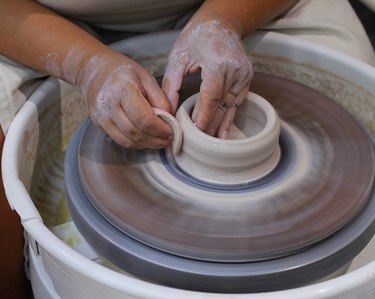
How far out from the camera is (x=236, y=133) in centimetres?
105

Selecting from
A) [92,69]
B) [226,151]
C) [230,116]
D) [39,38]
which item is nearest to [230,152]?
[226,151]

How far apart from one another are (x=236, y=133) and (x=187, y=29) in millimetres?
233

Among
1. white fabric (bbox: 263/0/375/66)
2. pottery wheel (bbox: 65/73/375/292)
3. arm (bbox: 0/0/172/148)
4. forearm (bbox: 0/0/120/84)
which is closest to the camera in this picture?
pottery wheel (bbox: 65/73/375/292)

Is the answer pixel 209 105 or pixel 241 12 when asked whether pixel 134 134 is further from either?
pixel 241 12

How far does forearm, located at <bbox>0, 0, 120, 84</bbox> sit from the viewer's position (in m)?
1.07

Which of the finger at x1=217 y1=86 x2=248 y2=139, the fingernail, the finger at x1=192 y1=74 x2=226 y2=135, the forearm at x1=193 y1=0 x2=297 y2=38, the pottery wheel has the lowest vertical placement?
the pottery wheel

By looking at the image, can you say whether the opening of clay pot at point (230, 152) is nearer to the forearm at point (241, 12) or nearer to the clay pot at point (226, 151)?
the clay pot at point (226, 151)

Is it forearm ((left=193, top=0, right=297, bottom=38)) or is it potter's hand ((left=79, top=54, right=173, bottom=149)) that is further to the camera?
forearm ((left=193, top=0, right=297, bottom=38))

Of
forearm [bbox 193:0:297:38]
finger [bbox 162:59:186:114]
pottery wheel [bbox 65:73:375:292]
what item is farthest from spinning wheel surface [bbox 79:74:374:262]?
forearm [bbox 193:0:297:38]

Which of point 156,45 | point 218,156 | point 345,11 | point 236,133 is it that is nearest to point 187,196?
point 218,156

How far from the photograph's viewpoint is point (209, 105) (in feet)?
3.11

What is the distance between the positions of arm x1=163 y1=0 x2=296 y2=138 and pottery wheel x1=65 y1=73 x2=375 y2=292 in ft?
0.36

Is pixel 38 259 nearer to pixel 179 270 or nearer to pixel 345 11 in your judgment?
pixel 179 270

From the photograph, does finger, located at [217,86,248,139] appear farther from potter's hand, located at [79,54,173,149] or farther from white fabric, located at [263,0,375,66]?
white fabric, located at [263,0,375,66]
